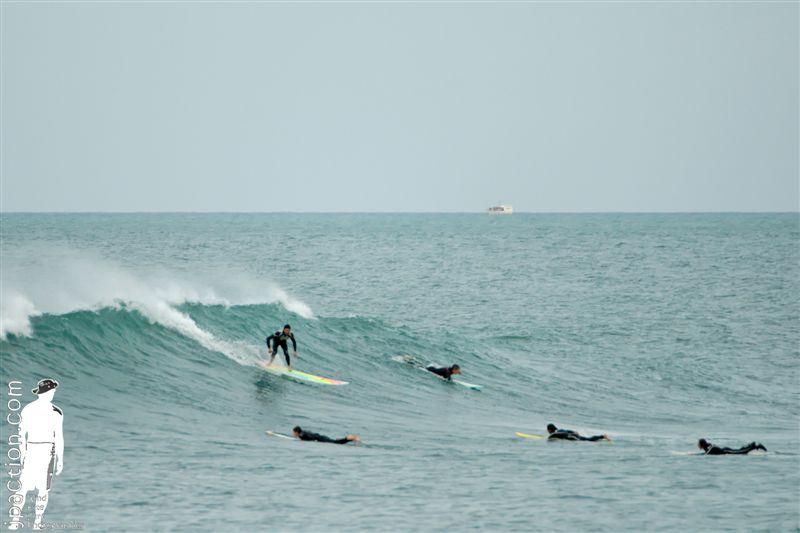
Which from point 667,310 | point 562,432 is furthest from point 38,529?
point 667,310

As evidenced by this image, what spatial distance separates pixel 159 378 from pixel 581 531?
506 inches

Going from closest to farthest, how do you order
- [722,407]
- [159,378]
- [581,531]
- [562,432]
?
[581,531] → [562,432] → [159,378] → [722,407]

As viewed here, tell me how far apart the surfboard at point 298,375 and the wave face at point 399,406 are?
1.37ft

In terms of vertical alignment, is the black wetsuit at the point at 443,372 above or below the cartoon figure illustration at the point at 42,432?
below

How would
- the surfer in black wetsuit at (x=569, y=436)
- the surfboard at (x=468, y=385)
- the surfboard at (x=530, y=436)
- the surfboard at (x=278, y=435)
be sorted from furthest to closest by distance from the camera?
the surfboard at (x=468, y=385), the surfboard at (x=530, y=436), the surfer in black wetsuit at (x=569, y=436), the surfboard at (x=278, y=435)

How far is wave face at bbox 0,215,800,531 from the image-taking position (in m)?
15.1

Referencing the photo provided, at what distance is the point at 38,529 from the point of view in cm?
1309

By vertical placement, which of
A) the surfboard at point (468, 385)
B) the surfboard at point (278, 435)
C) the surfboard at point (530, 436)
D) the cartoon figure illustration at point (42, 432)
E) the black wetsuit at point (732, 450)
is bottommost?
the surfboard at point (468, 385)

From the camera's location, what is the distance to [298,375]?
26641 millimetres

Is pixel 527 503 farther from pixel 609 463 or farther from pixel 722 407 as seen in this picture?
pixel 722 407

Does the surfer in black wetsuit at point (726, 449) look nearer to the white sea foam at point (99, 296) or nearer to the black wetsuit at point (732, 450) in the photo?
the black wetsuit at point (732, 450)

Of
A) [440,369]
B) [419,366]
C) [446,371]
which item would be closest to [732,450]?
[446,371]

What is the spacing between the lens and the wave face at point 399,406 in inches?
594

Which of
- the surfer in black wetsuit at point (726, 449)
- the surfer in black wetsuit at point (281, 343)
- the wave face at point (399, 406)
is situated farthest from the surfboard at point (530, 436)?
the surfer in black wetsuit at point (281, 343)
